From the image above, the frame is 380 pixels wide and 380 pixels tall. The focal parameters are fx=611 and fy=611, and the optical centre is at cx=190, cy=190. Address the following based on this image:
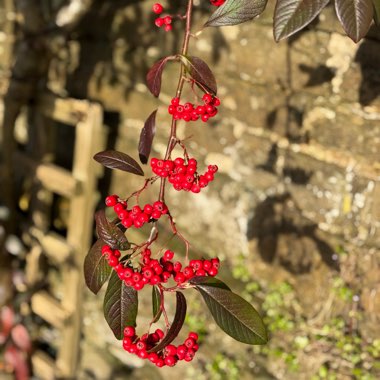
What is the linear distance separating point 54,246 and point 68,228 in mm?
146

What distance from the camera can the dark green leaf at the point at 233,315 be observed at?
1196 millimetres

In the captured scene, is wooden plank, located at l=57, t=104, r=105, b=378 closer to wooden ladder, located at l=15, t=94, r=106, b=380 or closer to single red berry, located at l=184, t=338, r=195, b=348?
wooden ladder, located at l=15, t=94, r=106, b=380

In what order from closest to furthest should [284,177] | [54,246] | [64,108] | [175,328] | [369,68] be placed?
[175,328] < [369,68] < [284,177] < [64,108] < [54,246]

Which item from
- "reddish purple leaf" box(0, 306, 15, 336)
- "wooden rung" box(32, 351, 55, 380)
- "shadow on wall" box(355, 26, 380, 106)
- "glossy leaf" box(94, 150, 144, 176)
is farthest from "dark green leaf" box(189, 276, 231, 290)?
"wooden rung" box(32, 351, 55, 380)

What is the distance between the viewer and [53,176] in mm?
2951

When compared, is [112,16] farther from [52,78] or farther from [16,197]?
[16,197]

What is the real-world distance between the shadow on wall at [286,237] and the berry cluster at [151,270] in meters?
1.05

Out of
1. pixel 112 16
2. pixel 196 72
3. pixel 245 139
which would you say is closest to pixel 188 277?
pixel 196 72

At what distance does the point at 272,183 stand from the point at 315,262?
0.34 meters

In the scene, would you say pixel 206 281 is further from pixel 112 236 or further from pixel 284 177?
pixel 284 177

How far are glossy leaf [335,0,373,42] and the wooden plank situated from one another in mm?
1736

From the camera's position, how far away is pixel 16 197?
3354 millimetres

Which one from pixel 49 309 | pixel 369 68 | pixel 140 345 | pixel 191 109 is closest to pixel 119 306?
pixel 140 345

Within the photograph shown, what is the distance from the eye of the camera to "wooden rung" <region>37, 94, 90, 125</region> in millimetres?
2742
